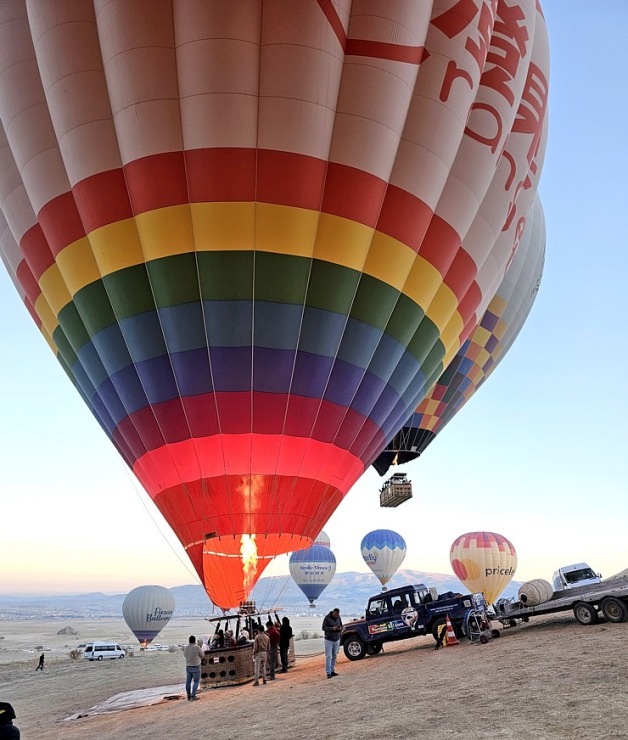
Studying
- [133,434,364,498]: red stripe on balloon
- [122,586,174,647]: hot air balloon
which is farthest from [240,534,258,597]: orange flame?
[122,586,174,647]: hot air balloon

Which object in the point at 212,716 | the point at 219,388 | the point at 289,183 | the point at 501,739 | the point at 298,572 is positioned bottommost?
the point at 501,739

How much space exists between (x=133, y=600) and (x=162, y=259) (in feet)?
120

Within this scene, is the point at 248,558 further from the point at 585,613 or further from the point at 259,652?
the point at 585,613

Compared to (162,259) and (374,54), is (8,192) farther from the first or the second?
(374,54)

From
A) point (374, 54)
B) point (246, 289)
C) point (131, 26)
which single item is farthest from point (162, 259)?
point (374, 54)

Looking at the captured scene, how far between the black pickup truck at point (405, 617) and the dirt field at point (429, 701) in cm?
38

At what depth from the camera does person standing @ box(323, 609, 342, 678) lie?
9633 mm

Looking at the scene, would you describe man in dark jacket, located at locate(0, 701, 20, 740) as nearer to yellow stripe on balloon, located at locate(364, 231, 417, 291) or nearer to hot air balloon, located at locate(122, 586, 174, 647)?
yellow stripe on balloon, located at locate(364, 231, 417, 291)

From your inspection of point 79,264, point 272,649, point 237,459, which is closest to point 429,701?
point 237,459

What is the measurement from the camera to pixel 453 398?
65.3 feet

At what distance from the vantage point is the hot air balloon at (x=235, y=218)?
9352mm

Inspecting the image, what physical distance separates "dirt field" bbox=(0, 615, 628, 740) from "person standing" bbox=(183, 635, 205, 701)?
0.20 metres

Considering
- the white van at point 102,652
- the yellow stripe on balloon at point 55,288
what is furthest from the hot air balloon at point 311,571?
the yellow stripe on balloon at point 55,288

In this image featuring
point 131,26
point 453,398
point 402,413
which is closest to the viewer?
point 131,26
